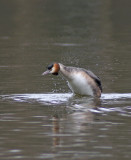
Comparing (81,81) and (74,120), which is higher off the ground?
(81,81)

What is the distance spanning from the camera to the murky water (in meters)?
9.68

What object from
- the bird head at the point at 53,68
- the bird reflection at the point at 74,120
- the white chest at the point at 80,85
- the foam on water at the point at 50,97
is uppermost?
the bird head at the point at 53,68

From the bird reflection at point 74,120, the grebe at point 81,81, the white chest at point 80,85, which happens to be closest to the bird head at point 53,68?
the grebe at point 81,81

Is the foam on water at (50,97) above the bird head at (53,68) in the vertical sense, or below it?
below

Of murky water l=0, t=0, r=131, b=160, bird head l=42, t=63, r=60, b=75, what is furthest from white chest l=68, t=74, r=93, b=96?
bird head l=42, t=63, r=60, b=75

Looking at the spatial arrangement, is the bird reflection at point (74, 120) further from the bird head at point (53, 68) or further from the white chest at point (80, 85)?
the bird head at point (53, 68)

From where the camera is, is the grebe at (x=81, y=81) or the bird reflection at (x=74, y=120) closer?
the bird reflection at (x=74, y=120)

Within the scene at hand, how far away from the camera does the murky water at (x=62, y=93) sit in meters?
9.68

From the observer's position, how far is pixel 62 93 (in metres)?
14.9

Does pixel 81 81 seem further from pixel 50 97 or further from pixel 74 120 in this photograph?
pixel 74 120

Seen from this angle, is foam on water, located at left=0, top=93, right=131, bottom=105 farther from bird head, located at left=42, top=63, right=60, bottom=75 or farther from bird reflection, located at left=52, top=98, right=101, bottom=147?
bird head, located at left=42, top=63, right=60, bottom=75

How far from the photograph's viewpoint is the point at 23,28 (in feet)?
103

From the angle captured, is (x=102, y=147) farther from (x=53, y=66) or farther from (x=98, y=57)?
(x=98, y=57)

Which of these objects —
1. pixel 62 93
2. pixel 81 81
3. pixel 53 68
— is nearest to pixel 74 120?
pixel 53 68
